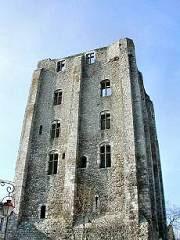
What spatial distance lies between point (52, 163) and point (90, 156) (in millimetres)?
3651

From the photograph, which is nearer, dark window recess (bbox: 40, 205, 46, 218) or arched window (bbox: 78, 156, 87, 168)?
dark window recess (bbox: 40, 205, 46, 218)

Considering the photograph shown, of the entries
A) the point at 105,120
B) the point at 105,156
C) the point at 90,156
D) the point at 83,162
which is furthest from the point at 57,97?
the point at 105,156

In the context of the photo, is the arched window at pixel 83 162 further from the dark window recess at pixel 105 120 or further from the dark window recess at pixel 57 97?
the dark window recess at pixel 57 97

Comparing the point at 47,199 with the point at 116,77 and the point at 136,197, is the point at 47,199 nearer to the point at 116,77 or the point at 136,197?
the point at 136,197

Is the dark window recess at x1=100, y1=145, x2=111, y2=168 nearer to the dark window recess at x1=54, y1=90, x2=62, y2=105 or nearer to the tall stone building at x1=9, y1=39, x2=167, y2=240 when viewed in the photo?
the tall stone building at x1=9, y1=39, x2=167, y2=240

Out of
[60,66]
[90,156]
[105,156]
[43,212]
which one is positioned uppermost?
[60,66]

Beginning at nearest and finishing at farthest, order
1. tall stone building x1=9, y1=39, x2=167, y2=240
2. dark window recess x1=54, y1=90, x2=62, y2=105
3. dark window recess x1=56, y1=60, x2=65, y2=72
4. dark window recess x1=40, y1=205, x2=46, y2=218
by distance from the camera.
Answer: tall stone building x1=9, y1=39, x2=167, y2=240 → dark window recess x1=40, y1=205, x2=46, y2=218 → dark window recess x1=54, y1=90, x2=62, y2=105 → dark window recess x1=56, y1=60, x2=65, y2=72

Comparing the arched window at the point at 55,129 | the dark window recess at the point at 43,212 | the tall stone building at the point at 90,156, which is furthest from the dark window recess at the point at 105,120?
the dark window recess at the point at 43,212

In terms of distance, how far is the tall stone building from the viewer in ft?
77.0

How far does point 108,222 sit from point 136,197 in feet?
8.82

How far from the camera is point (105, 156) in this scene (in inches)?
1072

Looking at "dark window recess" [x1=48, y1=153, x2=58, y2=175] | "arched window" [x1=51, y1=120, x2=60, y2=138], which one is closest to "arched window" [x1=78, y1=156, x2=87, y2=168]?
"dark window recess" [x1=48, y1=153, x2=58, y2=175]

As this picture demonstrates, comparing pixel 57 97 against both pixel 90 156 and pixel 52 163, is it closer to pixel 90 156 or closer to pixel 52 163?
pixel 52 163

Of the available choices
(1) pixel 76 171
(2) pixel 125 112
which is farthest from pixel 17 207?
(2) pixel 125 112
